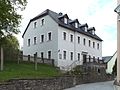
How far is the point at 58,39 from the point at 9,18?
65.1 ft

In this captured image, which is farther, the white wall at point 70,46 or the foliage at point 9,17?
the white wall at point 70,46

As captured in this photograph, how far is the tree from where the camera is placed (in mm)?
31616

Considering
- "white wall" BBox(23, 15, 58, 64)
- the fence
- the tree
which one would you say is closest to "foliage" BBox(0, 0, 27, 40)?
the tree

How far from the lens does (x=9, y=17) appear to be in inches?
1286

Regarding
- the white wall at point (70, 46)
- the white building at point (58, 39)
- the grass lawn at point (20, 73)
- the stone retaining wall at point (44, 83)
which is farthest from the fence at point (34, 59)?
the stone retaining wall at point (44, 83)

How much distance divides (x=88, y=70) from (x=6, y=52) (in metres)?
13.3

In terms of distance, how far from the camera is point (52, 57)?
5250 cm

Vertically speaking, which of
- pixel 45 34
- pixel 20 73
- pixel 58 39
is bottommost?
pixel 20 73

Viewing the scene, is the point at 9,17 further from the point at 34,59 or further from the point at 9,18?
the point at 34,59

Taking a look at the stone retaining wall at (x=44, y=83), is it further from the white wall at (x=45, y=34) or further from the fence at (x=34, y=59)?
the white wall at (x=45, y=34)

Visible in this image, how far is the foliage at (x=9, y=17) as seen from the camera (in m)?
31.6

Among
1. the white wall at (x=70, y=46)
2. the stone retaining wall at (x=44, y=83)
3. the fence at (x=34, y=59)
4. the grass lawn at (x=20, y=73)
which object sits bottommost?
the stone retaining wall at (x=44, y=83)

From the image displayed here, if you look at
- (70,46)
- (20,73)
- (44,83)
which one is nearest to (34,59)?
(70,46)

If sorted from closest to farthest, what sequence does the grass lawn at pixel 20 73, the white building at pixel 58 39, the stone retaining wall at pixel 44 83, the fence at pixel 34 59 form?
the stone retaining wall at pixel 44 83, the grass lawn at pixel 20 73, the fence at pixel 34 59, the white building at pixel 58 39
